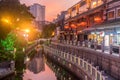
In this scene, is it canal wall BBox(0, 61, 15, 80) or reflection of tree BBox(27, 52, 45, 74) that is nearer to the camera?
canal wall BBox(0, 61, 15, 80)

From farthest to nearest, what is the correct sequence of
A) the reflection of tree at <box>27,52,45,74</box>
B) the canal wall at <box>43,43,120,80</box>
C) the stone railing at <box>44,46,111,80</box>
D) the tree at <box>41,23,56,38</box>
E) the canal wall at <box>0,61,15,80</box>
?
the tree at <box>41,23,56,38</box>
the reflection of tree at <box>27,52,45,74</box>
the canal wall at <box>0,61,15,80</box>
the canal wall at <box>43,43,120,80</box>
the stone railing at <box>44,46,111,80</box>

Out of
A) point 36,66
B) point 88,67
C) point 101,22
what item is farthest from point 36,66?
point 88,67

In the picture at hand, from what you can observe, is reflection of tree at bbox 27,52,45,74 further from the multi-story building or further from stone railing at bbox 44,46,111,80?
the multi-story building

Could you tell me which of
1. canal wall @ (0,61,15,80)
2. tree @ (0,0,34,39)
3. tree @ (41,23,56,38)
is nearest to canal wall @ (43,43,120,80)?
canal wall @ (0,61,15,80)

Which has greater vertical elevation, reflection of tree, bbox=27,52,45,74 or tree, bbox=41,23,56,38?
tree, bbox=41,23,56,38

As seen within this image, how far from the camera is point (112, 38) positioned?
4144cm

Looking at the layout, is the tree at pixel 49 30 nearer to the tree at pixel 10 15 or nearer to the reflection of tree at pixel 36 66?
the tree at pixel 10 15

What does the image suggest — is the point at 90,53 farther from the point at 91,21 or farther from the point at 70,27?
the point at 70,27

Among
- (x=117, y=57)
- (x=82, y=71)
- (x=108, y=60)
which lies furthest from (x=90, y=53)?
(x=117, y=57)

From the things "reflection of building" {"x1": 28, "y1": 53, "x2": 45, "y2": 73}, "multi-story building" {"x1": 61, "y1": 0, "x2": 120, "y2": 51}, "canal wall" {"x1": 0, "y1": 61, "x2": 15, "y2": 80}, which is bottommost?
"reflection of building" {"x1": 28, "y1": 53, "x2": 45, "y2": 73}

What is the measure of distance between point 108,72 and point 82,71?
20.7 feet

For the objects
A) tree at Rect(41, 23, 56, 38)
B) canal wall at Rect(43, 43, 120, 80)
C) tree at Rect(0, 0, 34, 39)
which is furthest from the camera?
tree at Rect(41, 23, 56, 38)

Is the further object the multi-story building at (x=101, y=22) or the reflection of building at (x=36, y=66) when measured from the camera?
the reflection of building at (x=36, y=66)

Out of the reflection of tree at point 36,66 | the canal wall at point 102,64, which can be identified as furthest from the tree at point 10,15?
the canal wall at point 102,64
